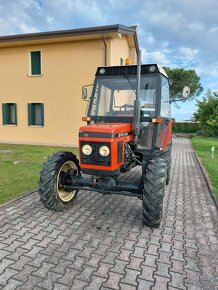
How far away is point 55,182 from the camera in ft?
12.8

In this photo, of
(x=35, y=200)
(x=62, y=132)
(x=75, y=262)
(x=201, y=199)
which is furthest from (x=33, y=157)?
(x=75, y=262)

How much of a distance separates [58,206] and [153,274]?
1951mm

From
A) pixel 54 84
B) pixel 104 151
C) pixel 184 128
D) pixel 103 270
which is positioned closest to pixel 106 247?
pixel 103 270

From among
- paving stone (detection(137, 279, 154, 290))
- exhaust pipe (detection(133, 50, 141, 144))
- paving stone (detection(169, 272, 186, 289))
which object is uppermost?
exhaust pipe (detection(133, 50, 141, 144))

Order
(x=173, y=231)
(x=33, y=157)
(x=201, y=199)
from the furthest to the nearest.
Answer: (x=33, y=157) → (x=201, y=199) → (x=173, y=231)

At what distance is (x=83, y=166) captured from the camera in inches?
144

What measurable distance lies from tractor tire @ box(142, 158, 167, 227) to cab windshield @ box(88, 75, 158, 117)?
1.25m

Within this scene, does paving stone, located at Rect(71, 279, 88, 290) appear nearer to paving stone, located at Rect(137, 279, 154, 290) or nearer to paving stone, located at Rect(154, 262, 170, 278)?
paving stone, located at Rect(137, 279, 154, 290)

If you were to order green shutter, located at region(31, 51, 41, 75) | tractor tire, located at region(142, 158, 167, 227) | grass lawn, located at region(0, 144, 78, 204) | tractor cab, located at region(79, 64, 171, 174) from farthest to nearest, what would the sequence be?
green shutter, located at region(31, 51, 41, 75) → grass lawn, located at region(0, 144, 78, 204) → tractor cab, located at region(79, 64, 171, 174) → tractor tire, located at region(142, 158, 167, 227)

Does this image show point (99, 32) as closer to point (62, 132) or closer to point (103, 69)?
point (62, 132)

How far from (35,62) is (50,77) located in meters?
1.30

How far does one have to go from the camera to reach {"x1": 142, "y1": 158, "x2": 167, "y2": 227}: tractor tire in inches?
133

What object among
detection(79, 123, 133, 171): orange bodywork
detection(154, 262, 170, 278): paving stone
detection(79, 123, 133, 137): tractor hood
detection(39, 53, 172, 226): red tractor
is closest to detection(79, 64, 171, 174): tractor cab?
A: detection(39, 53, 172, 226): red tractor

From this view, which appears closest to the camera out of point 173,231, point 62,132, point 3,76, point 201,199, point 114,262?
point 114,262
